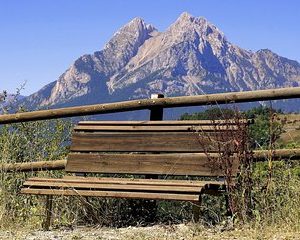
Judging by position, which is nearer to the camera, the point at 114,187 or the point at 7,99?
the point at 114,187

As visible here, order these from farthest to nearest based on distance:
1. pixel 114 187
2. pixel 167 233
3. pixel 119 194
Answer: pixel 114 187 → pixel 119 194 → pixel 167 233

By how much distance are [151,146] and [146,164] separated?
8.6 inches

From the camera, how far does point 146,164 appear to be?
573 cm

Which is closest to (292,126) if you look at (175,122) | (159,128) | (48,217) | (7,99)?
(175,122)

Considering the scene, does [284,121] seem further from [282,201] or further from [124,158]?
[124,158]

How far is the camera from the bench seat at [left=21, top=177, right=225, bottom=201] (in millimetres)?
4668

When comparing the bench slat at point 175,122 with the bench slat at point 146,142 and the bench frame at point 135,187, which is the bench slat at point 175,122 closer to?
the bench slat at point 146,142

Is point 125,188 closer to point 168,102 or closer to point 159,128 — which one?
point 159,128

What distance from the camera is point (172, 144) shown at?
576 centimetres

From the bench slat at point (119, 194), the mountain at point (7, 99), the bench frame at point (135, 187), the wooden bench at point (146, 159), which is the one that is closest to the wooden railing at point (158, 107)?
the wooden bench at point (146, 159)

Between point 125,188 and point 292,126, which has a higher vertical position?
point 292,126

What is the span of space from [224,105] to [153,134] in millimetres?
745

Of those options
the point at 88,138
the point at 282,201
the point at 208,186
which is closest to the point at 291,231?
the point at 282,201

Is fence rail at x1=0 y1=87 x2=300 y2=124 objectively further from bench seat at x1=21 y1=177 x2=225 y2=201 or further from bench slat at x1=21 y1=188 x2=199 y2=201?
bench slat at x1=21 y1=188 x2=199 y2=201
